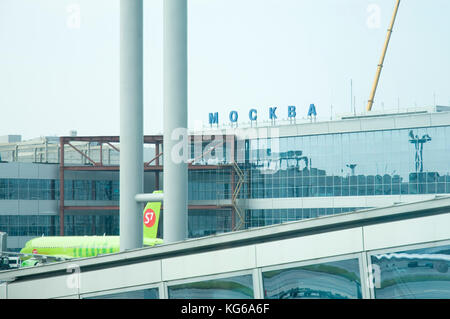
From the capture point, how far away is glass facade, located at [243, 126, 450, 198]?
77888mm

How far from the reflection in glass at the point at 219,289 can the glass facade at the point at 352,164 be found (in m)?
67.0

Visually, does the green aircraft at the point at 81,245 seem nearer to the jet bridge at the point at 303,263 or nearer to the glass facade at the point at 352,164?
the glass facade at the point at 352,164

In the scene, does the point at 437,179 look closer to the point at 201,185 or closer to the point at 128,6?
the point at 201,185

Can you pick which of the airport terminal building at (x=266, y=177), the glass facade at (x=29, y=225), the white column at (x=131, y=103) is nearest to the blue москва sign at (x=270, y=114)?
the airport terminal building at (x=266, y=177)

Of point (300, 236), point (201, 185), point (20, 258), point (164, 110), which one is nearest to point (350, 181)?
point (201, 185)

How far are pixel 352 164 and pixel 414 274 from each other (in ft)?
235

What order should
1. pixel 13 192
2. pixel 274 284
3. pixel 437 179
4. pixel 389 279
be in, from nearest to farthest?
pixel 389 279 → pixel 274 284 → pixel 437 179 → pixel 13 192

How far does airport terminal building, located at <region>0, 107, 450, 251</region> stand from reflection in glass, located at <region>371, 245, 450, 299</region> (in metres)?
66.4

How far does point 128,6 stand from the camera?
23312mm

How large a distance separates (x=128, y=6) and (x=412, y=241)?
48.3ft

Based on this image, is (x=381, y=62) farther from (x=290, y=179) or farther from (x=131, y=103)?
(x=131, y=103)

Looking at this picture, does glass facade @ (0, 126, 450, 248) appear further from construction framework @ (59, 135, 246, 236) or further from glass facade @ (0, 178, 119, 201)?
construction framework @ (59, 135, 246, 236)

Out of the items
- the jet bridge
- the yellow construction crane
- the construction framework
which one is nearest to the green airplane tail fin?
the construction framework

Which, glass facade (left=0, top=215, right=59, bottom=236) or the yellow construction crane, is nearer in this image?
glass facade (left=0, top=215, right=59, bottom=236)
